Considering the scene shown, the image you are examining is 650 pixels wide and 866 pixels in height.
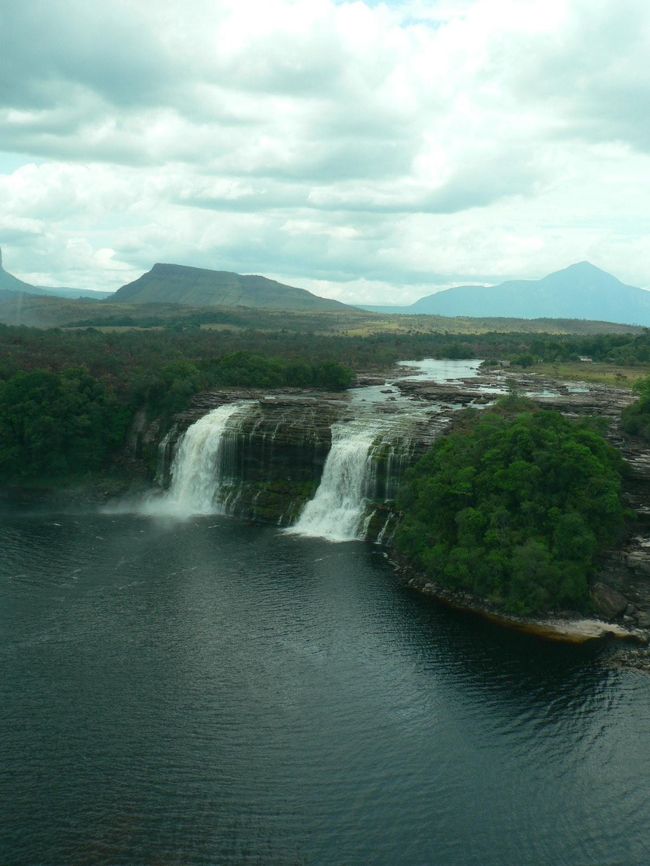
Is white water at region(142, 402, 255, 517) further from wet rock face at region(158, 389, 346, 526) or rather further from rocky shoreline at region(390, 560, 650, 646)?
rocky shoreline at region(390, 560, 650, 646)

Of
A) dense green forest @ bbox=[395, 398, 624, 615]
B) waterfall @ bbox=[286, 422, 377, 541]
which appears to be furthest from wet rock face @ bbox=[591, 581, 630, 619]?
waterfall @ bbox=[286, 422, 377, 541]

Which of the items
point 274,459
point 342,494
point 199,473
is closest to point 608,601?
point 342,494

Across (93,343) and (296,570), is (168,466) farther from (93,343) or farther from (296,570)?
(93,343)

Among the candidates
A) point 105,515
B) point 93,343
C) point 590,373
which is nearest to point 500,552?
point 105,515

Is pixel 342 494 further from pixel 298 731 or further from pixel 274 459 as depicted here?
pixel 298 731

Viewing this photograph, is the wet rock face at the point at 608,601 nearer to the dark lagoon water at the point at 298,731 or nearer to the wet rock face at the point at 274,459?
the dark lagoon water at the point at 298,731

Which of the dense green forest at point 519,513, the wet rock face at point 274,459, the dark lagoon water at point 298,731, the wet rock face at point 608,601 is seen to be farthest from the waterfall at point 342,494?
the wet rock face at point 608,601
